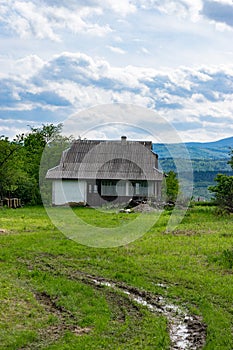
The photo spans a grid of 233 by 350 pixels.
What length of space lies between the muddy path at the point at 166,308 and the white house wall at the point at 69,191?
2370cm

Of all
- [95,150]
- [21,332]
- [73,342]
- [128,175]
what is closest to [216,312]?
[73,342]

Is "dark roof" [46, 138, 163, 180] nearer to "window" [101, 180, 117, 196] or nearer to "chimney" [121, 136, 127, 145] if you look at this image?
"chimney" [121, 136, 127, 145]

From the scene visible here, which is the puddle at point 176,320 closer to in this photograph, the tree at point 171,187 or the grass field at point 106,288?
the grass field at point 106,288

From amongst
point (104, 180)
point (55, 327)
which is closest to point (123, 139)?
point (104, 180)

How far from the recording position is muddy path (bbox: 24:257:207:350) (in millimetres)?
8648

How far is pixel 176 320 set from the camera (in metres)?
9.79

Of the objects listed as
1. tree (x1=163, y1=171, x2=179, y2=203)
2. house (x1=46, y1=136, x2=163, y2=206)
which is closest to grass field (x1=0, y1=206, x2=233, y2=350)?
tree (x1=163, y1=171, x2=179, y2=203)

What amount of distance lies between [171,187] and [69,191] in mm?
7631

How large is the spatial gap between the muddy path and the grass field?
8 centimetres

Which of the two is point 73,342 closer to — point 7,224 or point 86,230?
point 86,230

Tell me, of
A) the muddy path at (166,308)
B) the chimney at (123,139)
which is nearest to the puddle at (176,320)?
the muddy path at (166,308)

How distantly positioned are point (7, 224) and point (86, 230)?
→ 13.9 feet

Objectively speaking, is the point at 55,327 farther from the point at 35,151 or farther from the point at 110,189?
the point at 35,151

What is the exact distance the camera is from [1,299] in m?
10.8
